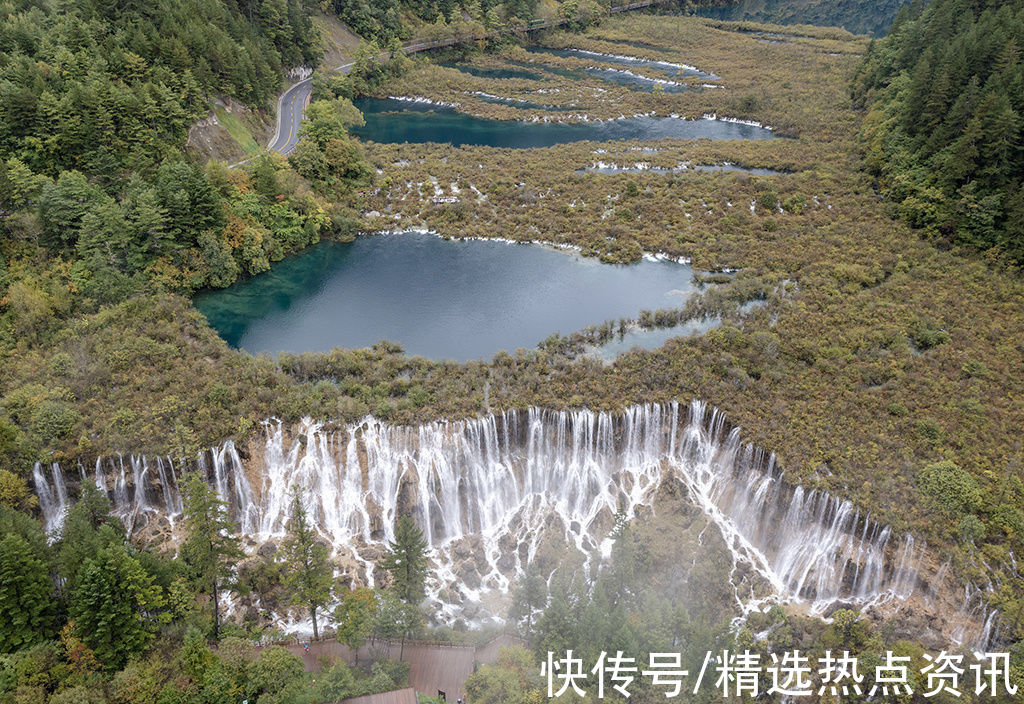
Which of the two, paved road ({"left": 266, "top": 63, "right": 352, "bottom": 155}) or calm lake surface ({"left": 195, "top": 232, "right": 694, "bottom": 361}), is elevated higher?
paved road ({"left": 266, "top": 63, "right": 352, "bottom": 155})

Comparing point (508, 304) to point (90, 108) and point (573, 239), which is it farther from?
point (90, 108)

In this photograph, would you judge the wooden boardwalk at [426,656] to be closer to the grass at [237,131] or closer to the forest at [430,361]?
the forest at [430,361]

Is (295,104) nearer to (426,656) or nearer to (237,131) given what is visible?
(237,131)

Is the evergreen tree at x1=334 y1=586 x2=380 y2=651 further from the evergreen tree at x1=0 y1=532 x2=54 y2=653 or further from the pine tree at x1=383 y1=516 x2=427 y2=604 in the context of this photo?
the evergreen tree at x1=0 y1=532 x2=54 y2=653

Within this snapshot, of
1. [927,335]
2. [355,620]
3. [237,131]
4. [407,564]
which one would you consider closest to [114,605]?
[355,620]

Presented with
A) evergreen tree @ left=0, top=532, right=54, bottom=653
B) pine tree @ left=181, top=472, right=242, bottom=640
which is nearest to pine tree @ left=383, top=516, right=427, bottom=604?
pine tree @ left=181, top=472, right=242, bottom=640

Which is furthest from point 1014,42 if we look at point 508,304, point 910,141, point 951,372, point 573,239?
point 508,304

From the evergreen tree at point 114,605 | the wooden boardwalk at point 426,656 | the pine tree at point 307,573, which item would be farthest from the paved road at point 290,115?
the wooden boardwalk at point 426,656
